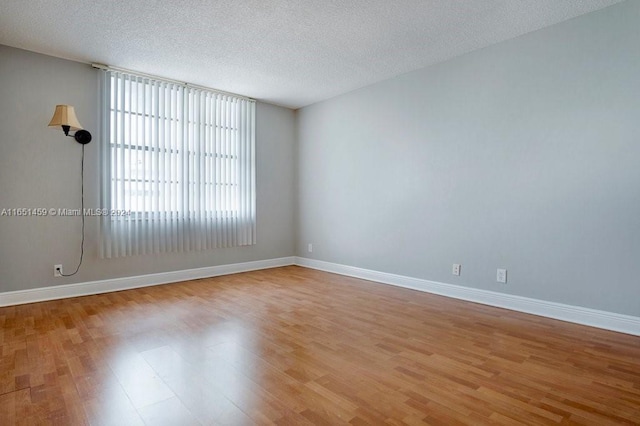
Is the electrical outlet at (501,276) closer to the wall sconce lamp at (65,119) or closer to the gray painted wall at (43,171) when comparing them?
the gray painted wall at (43,171)

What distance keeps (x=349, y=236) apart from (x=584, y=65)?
10.7 feet

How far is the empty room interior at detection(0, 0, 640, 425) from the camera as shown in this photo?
194cm

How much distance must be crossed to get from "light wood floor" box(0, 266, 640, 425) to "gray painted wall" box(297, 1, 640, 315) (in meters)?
0.55

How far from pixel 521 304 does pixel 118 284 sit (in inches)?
179

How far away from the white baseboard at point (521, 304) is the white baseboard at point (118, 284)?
1.88m

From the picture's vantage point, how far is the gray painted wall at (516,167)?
2787 mm

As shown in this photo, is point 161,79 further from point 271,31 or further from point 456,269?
point 456,269

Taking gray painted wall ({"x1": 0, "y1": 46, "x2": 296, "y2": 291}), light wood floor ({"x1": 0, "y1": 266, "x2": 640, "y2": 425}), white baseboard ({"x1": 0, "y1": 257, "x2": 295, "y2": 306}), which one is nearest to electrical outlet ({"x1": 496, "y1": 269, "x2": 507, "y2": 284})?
light wood floor ({"x1": 0, "y1": 266, "x2": 640, "y2": 425})

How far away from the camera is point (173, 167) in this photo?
14.7 feet

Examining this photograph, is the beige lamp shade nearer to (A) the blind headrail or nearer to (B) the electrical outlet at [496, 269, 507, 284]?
(A) the blind headrail

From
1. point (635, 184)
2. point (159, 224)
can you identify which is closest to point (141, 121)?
point (159, 224)

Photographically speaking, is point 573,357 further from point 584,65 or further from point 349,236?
point 349,236

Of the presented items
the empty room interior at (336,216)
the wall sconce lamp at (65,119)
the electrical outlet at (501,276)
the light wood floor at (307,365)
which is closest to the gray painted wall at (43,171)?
the empty room interior at (336,216)

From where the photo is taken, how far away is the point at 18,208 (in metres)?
3.55
